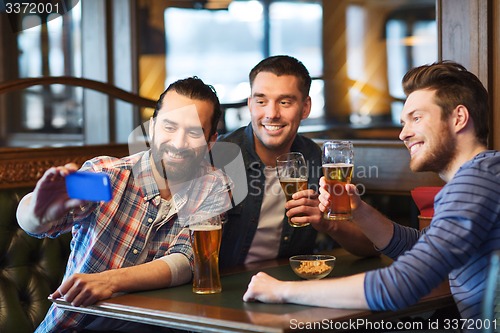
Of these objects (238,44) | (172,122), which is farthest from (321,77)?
(172,122)

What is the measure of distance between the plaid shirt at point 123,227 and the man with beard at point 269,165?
17.5 inches

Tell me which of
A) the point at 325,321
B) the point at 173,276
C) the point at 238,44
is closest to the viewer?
the point at 325,321

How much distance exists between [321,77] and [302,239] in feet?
16.6

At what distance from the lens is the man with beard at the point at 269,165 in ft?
10.5

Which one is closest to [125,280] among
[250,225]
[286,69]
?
[250,225]

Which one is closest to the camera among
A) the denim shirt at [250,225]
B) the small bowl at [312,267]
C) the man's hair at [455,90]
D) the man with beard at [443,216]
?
the man with beard at [443,216]

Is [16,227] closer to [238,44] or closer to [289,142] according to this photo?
[289,142]

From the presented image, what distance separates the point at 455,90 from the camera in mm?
2398

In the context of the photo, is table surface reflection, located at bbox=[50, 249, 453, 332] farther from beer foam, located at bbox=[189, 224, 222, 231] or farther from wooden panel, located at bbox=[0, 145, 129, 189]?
wooden panel, located at bbox=[0, 145, 129, 189]

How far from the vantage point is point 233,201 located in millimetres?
3168

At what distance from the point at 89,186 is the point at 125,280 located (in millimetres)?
463

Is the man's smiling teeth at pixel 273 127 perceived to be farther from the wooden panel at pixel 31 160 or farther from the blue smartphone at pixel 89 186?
the blue smartphone at pixel 89 186

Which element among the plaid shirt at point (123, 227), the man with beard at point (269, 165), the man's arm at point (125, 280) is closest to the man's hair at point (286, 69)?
the man with beard at point (269, 165)

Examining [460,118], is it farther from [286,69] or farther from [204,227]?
[286,69]
